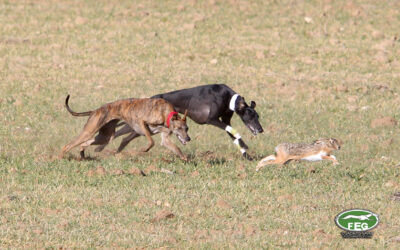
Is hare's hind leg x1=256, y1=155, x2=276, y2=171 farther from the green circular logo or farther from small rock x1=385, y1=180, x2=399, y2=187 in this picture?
the green circular logo

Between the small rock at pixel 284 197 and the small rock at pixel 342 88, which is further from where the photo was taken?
the small rock at pixel 342 88

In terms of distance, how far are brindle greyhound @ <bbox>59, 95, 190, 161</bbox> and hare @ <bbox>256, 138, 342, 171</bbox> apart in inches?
63.6

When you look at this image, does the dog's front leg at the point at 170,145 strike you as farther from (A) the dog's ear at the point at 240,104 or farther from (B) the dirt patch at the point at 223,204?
(B) the dirt patch at the point at 223,204

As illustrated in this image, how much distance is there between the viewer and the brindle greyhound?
51.8 ft

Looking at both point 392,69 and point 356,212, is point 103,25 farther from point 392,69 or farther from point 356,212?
point 356,212

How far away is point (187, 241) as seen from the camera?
10969 mm

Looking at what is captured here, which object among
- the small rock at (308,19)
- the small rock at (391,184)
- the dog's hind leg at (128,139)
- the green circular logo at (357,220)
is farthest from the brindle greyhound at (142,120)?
the small rock at (308,19)

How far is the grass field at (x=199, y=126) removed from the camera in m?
11.7

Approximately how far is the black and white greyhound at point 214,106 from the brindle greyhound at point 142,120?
0.98m

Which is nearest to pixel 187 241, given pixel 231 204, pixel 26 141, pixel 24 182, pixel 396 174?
pixel 231 204

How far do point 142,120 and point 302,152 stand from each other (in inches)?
114

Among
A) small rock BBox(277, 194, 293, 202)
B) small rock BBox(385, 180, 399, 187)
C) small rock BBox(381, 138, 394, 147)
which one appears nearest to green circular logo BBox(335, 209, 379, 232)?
small rock BBox(277, 194, 293, 202)

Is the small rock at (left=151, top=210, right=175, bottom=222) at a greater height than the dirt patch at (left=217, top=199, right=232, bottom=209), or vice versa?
the small rock at (left=151, top=210, right=175, bottom=222)

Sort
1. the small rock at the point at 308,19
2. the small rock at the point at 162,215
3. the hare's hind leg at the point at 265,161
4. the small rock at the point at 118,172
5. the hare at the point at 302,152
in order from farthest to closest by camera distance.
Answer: the small rock at the point at 308,19 < the hare's hind leg at the point at 265,161 < the hare at the point at 302,152 < the small rock at the point at 118,172 < the small rock at the point at 162,215
